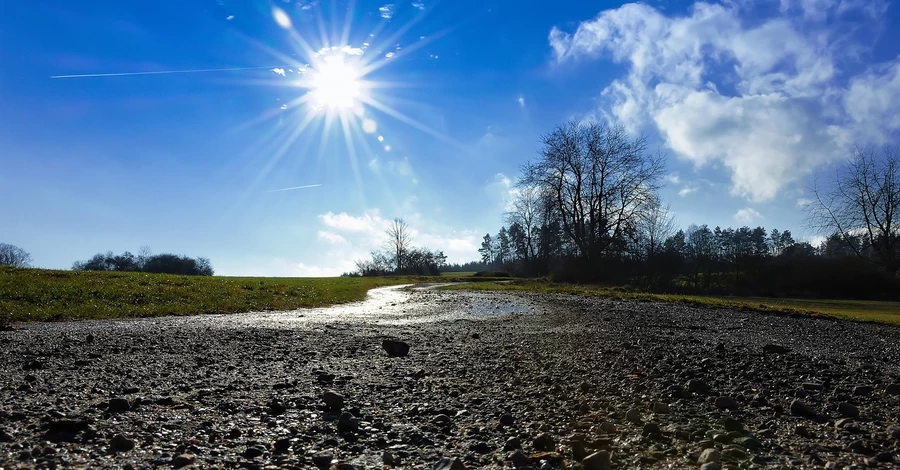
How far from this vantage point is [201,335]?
30.6 feet

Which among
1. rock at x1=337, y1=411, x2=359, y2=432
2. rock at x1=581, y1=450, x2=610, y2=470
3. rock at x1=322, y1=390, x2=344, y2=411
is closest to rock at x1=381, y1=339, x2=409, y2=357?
rock at x1=322, y1=390, x2=344, y2=411

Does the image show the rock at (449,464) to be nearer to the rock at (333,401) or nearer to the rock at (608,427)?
the rock at (608,427)

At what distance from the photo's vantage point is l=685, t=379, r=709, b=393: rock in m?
4.69

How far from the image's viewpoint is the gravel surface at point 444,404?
3039 millimetres

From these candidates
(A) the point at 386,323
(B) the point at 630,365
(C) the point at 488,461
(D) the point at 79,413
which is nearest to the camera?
(C) the point at 488,461

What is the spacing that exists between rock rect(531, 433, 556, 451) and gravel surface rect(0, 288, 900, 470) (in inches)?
0.4

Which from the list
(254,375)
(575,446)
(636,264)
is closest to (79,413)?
(254,375)

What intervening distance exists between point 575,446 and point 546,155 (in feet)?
137

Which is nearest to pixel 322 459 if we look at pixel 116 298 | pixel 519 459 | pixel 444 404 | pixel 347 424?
pixel 347 424

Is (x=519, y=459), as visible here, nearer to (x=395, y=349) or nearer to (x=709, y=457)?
(x=709, y=457)

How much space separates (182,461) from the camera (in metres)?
2.84

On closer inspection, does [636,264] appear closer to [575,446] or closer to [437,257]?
[575,446]

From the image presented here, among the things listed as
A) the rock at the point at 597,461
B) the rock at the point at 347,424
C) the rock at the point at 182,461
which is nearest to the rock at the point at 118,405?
the rock at the point at 182,461

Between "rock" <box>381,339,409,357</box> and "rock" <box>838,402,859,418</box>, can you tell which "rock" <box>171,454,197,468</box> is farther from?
"rock" <box>838,402,859,418</box>
